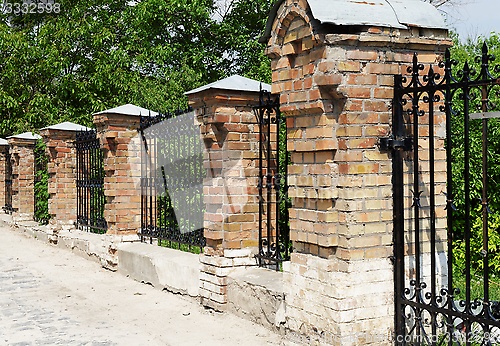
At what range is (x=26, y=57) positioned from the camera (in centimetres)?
1609

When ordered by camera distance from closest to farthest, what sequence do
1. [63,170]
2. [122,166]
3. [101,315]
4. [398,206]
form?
[398,206], [101,315], [122,166], [63,170]

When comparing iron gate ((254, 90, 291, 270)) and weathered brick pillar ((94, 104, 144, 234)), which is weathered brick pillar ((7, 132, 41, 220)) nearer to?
weathered brick pillar ((94, 104, 144, 234))

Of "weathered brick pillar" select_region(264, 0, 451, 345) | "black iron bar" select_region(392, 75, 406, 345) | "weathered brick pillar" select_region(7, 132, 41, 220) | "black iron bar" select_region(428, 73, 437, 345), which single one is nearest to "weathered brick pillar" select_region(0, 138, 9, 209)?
"weathered brick pillar" select_region(7, 132, 41, 220)

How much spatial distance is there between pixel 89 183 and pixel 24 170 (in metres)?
3.85

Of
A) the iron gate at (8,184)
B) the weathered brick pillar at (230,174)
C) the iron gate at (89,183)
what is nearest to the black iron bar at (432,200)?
the weathered brick pillar at (230,174)

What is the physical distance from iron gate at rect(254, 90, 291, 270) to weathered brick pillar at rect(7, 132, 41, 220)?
28.6ft

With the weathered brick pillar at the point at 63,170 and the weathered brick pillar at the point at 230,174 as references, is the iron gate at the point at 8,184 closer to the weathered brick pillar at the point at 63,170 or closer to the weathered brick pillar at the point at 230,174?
the weathered brick pillar at the point at 63,170

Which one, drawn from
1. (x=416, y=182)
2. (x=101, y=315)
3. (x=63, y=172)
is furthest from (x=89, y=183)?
(x=416, y=182)

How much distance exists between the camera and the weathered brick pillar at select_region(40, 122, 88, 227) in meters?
10.6

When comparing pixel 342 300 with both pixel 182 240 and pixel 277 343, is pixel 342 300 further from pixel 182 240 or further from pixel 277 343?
pixel 182 240

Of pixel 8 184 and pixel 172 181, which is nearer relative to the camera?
pixel 172 181

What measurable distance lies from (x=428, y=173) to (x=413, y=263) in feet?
1.97

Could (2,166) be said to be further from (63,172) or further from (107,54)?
(63,172)

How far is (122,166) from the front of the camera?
26.7 ft
